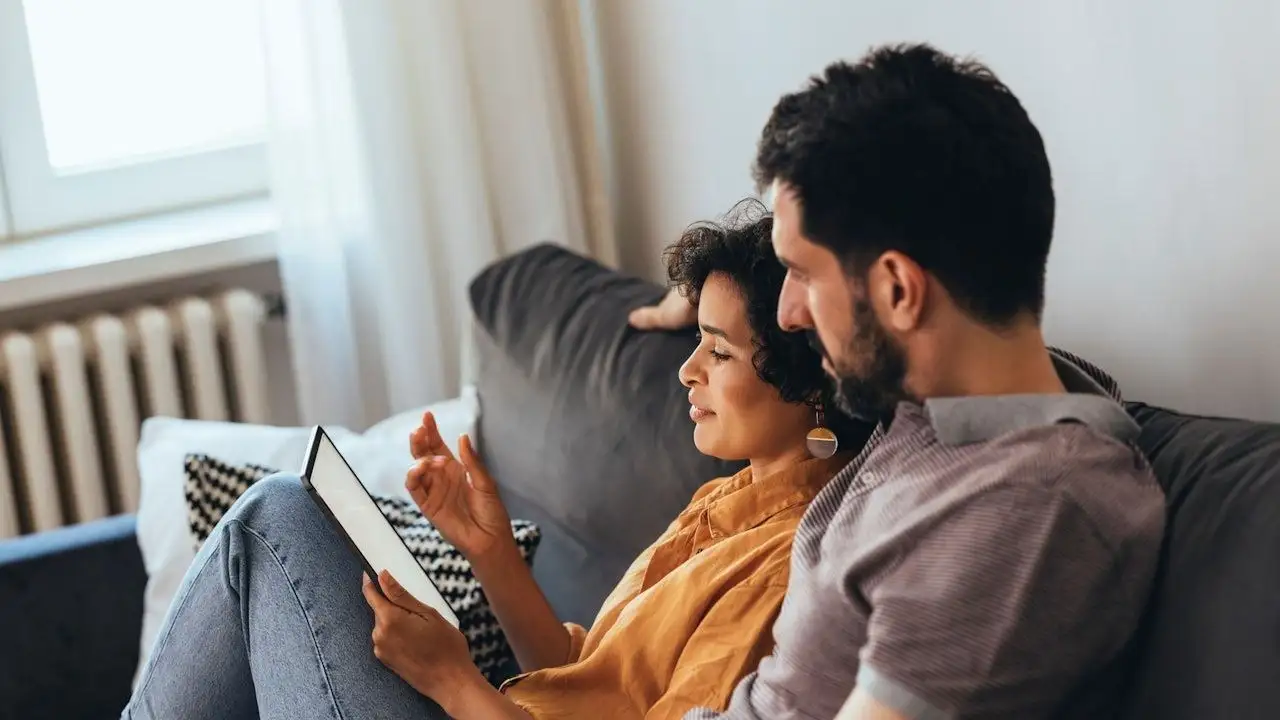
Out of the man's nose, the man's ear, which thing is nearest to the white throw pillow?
the man's nose

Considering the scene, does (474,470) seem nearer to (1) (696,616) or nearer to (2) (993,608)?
(1) (696,616)

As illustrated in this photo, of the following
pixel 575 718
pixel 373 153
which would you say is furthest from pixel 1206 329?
pixel 373 153

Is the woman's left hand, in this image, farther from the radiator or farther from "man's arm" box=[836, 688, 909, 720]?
the radiator

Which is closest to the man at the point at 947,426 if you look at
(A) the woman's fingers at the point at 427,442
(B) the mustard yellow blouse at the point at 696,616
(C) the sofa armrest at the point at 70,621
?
(B) the mustard yellow blouse at the point at 696,616

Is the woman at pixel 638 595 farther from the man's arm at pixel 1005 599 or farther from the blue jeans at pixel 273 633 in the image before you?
the man's arm at pixel 1005 599

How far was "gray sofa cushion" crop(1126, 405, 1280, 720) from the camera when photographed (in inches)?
38.2

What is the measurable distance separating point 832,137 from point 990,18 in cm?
Answer: 59

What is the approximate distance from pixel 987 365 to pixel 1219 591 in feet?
0.73

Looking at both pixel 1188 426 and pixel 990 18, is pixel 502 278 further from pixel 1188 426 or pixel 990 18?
pixel 1188 426

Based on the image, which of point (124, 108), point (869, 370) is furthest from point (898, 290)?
point (124, 108)

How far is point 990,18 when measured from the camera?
5.08 ft

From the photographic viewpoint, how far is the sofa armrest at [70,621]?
207 cm

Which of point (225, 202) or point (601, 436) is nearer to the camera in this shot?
point (601, 436)

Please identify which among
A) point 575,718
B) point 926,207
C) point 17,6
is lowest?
point 575,718
